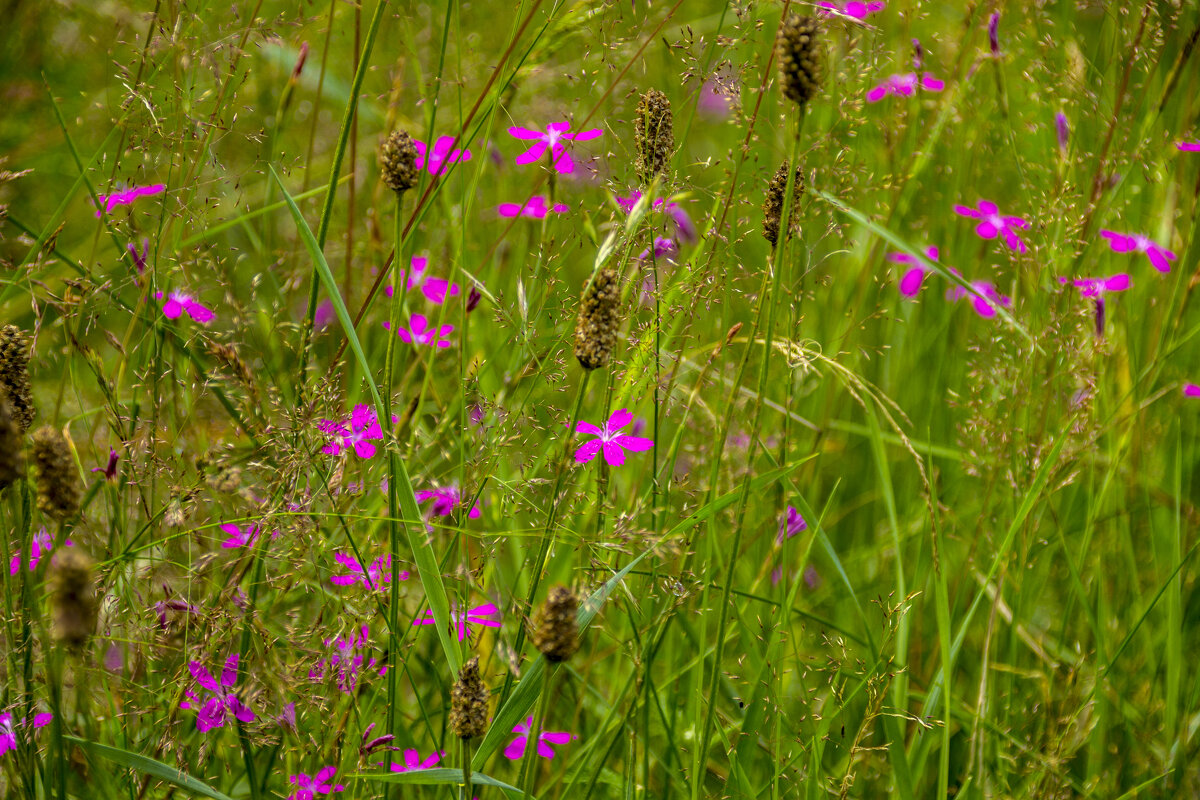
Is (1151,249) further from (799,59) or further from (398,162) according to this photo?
(398,162)

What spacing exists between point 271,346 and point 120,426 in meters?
0.55

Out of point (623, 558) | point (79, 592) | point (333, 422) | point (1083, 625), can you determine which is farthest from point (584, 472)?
point (1083, 625)

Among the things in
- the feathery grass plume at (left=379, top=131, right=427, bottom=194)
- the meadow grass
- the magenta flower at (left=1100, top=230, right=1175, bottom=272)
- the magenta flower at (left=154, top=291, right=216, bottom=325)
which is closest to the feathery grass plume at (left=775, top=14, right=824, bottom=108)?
the meadow grass

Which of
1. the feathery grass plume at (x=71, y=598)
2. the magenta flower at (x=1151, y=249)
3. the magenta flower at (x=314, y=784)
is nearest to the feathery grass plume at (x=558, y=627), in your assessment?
the feathery grass plume at (x=71, y=598)

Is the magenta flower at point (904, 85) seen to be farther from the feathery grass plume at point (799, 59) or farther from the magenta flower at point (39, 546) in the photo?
the magenta flower at point (39, 546)

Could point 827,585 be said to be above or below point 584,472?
below

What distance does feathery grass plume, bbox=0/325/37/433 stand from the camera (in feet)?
2.57

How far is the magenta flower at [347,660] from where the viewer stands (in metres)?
0.94

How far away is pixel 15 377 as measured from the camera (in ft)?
2.60

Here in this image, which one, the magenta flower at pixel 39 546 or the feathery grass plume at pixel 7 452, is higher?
the magenta flower at pixel 39 546

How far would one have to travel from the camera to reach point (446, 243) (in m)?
1.94

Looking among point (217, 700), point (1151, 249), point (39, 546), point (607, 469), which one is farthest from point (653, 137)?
point (1151, 249)

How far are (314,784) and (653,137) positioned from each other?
0.78m

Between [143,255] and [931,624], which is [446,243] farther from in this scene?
[931,624]
